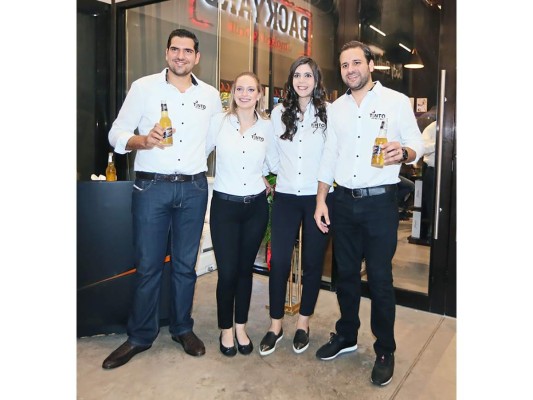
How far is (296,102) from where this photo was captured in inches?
101

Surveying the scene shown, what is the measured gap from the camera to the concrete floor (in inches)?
87.9

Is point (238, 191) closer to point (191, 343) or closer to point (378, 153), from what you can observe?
point (378, 153)

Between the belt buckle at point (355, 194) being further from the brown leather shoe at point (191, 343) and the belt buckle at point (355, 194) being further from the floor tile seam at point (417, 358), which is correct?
the brown leather shoe at point (191, 343)

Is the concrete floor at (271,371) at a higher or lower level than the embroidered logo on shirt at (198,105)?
lower

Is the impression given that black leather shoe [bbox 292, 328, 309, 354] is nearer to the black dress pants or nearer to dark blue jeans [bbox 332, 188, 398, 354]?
the black dress pants

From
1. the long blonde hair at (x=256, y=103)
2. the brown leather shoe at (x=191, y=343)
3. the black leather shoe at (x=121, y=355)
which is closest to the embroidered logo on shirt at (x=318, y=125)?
the long blonde hair at (x=256, y=103)

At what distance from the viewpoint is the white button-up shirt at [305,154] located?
2510 mm

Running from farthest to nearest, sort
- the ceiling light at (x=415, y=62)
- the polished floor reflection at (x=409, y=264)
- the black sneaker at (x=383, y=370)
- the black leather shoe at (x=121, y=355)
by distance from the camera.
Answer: the polished floor reflection at (x=409, y=264) → the ceiling light at (x=415, y=62) → the black leather shoe at (x=121, y=355) → the black sneaker at (x=383, y=370)

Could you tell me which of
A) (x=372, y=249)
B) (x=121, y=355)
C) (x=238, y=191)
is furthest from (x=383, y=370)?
(x=121, y=355)

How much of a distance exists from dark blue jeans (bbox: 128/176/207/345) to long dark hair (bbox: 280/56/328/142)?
0.58m

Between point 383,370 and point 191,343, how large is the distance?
3.63 feet
